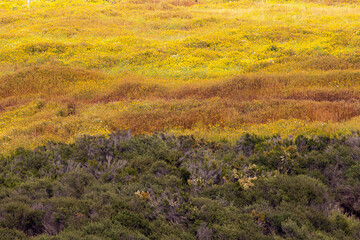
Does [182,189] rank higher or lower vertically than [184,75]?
higher

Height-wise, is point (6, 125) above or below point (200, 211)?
below

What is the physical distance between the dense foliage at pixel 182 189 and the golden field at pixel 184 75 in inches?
65.8

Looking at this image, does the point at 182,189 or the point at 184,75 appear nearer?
the point at 182,189

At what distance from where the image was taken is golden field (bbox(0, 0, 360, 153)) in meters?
9.91

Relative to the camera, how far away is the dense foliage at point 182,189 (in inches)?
168

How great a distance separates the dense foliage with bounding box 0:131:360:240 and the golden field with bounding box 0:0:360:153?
5.48 feet

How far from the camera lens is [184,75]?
56.1ft

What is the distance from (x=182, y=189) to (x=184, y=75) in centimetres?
1225

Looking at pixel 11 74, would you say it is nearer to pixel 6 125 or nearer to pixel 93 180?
pixel 6 125

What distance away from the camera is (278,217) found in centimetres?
442

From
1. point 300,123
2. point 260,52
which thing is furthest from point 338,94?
point 260,52

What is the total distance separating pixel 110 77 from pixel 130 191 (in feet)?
41.2

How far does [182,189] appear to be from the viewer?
5.45 m

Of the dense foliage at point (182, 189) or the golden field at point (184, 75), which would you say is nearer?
the dense foliage at point (182, 189)
